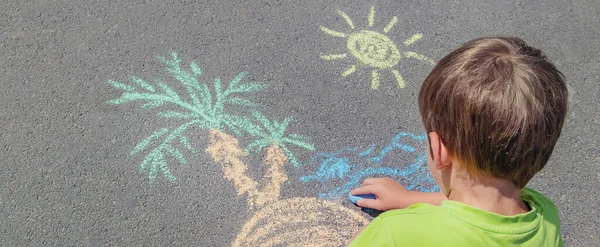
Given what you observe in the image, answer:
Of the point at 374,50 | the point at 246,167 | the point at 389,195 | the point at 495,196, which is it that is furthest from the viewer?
the point at 374,50

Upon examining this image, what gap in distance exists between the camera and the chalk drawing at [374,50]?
275 cm

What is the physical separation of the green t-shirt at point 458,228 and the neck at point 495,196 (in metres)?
0.05

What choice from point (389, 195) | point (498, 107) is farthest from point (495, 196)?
point (389, 195)

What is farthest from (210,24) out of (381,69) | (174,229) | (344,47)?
(174,229)

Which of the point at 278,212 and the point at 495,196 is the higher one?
the point at 278,212

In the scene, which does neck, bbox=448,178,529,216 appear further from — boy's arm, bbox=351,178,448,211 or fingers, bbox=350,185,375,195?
fingers, bbox=350,185,375,195

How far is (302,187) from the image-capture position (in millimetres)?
2338

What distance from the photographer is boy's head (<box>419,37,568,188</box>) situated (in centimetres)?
126

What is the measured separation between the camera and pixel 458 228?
1.32 metres

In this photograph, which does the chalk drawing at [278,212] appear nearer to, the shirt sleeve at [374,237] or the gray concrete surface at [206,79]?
the gray concrete surface at [206,79]

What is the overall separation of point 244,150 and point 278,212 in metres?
0.34

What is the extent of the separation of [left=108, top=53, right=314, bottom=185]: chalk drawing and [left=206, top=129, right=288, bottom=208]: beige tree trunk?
0.04 metres

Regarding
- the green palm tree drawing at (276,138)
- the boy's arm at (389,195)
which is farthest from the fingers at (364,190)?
the green palm tree drawing at (276,138)

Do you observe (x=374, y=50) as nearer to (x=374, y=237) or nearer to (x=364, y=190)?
(x=364, y=190)
